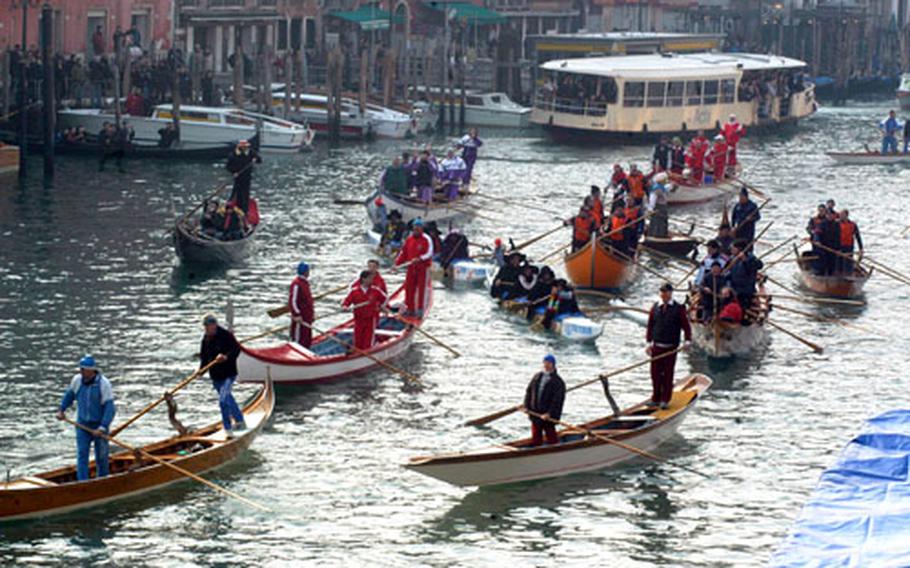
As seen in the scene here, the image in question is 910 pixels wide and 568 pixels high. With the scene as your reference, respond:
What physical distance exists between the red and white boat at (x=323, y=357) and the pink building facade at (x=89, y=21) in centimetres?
3026

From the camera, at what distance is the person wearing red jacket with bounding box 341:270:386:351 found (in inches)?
1081

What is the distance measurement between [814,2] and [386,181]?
7643 cm

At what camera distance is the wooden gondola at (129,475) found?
20.4 meters

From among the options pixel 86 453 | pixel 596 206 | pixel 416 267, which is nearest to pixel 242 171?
pixel 596 206

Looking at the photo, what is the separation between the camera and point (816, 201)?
50.8 metres

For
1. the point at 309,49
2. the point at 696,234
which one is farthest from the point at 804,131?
the point at 696,234

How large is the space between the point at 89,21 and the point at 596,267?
111ft

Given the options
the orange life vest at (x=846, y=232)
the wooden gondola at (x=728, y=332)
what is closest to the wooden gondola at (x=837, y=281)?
the orange life vest at (x=846, y=232)

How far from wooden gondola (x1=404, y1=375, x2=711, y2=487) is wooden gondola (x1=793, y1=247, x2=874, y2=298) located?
36.9 ft

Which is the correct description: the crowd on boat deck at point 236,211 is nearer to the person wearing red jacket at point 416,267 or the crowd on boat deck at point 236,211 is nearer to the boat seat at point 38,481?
the person wearing red jacket at point 416,267

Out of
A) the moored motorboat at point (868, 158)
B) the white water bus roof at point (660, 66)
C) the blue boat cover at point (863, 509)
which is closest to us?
the blue boat cover at point (863, 509)

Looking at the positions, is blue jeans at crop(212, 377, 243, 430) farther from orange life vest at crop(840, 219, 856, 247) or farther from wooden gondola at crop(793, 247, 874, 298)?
orange life vest at crop(840, 219, 856, 247)

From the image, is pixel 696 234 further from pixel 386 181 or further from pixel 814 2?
pixel 814 2

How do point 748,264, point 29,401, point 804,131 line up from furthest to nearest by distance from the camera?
point 804,131 → point 748,264 → point 29,401
